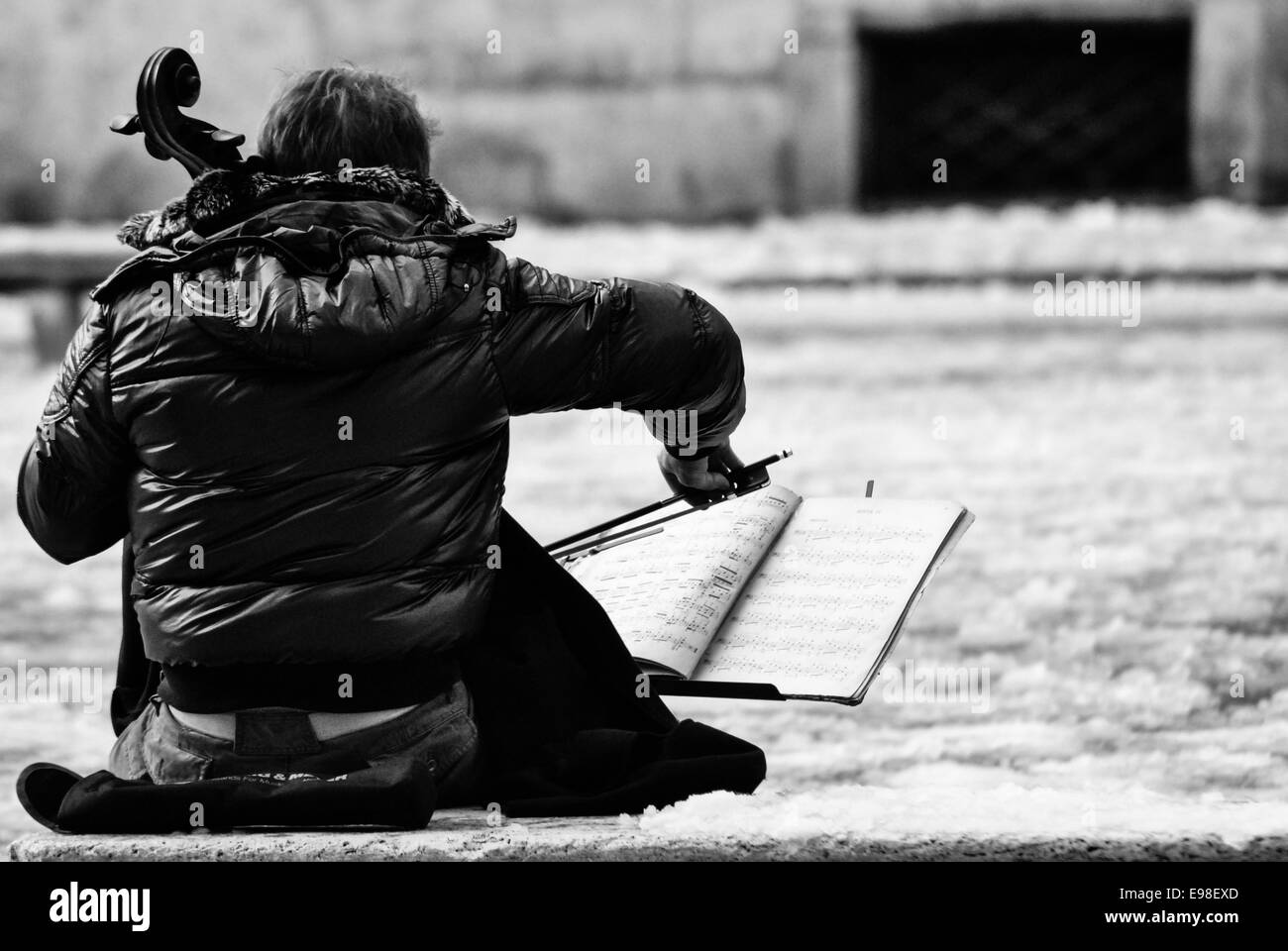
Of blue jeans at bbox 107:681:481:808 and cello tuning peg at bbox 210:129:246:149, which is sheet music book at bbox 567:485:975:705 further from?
cello tuning peg at bbox 210:129:246:149

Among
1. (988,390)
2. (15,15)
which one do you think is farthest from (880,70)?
(15,15)

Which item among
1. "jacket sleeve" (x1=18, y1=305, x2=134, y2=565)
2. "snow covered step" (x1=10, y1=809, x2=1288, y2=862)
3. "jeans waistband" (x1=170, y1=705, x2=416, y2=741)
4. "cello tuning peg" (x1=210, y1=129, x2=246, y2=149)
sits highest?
"cello tuning peg" (x1=210, y1=129, x2=246, y2=149)

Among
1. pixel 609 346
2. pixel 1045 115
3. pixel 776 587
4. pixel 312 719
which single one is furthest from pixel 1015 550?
pixel 1045 115

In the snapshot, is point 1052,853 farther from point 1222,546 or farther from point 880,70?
point 880,70

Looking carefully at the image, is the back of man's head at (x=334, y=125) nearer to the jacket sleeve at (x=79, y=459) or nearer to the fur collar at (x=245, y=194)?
the fur collar at (x=245, y=194)

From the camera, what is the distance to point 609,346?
8.14 ft

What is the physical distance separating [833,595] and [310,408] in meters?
0.73

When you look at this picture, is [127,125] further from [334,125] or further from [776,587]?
[776,587]

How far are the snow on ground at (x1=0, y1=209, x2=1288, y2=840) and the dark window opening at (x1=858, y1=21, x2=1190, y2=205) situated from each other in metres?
0.42

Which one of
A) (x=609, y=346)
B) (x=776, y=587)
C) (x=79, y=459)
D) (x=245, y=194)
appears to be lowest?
(x=776, y=587)

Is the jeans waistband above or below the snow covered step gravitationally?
above

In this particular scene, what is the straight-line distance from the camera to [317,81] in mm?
2494

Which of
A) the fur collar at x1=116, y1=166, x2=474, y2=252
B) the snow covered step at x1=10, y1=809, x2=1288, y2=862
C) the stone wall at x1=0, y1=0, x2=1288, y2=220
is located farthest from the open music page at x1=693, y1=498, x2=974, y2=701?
the stone wall at x1=0, y1=0, x2=1288, y2=220

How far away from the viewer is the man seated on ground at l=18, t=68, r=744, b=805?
7.77 feet
